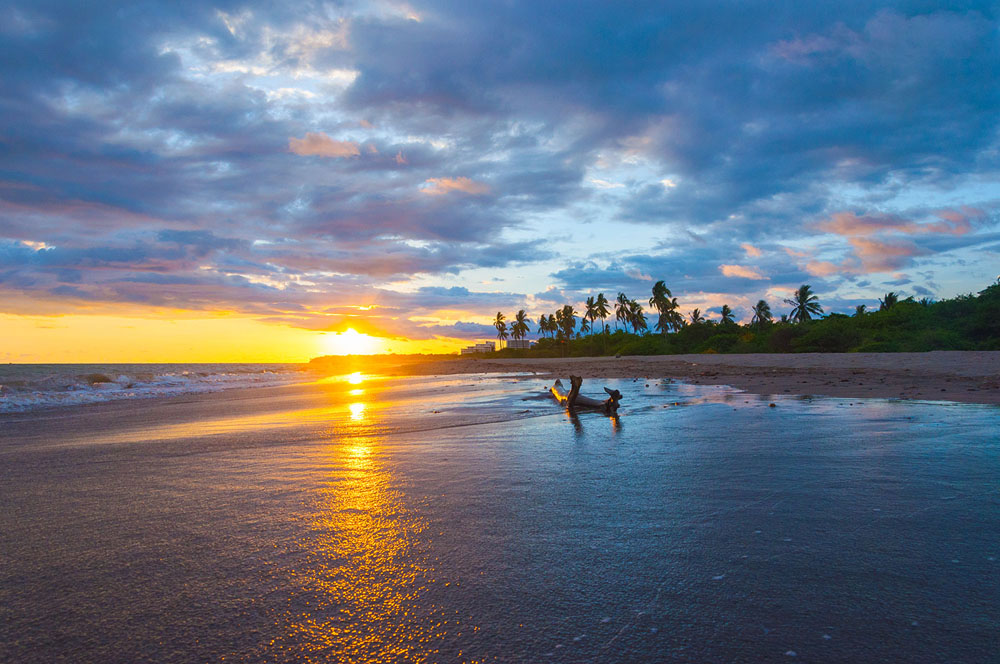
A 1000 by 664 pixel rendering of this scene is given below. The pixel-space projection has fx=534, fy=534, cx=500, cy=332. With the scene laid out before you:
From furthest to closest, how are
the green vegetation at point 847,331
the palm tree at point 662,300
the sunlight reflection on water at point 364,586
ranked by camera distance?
the palm tree at point 662,300 < the green vegetation at point 847,331 < the sunlight reflection on water at point 364,586

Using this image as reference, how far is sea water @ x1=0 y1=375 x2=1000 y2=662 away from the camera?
197 cm

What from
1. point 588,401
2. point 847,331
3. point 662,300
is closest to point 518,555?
point 588,401

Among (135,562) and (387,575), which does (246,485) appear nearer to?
(135,562)

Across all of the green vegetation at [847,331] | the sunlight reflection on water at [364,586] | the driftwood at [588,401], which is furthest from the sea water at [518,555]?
the green vegetation at [847,331]

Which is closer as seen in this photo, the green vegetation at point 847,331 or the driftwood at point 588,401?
the driftwood at point 588,401

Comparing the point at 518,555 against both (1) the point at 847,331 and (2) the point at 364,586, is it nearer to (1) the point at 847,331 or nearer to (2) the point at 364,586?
(2) the point at 364,586

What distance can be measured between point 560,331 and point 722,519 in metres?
122

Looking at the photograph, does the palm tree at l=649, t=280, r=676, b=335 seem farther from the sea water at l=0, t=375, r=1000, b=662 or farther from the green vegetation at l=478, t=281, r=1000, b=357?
the sea water at l=0, t=375, r=1000, b=662

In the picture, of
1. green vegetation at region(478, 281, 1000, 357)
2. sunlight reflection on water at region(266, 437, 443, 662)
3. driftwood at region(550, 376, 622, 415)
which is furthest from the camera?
green vegetation at region(478, 281, 1000, 357)

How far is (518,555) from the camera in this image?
276 centimetres

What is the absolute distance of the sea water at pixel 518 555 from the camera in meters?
1.97

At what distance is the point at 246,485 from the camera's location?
180 inches

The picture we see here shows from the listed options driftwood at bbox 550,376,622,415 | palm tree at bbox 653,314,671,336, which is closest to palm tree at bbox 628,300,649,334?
palm tree at bbox 653,314,671,336

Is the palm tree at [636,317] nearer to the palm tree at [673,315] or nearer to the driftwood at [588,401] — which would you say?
the palm tree at [673,315]
